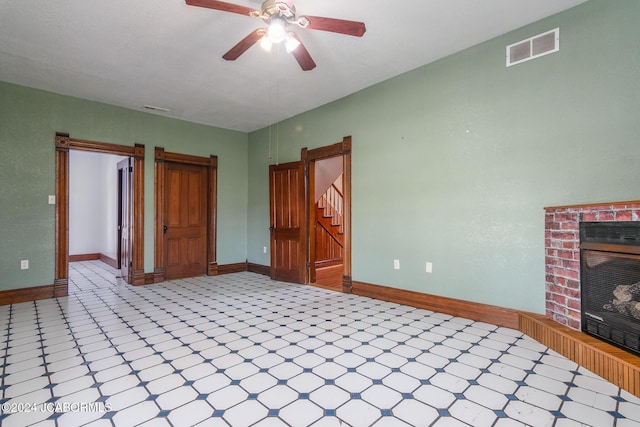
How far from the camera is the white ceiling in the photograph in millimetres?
2670

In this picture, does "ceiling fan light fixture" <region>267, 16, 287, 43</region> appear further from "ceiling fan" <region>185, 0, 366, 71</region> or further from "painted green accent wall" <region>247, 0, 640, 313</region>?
"painted green accent wall" <region>247, 0, 640, 313</region>

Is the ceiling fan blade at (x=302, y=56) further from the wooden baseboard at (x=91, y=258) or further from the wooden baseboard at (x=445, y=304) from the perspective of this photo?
the wooden baseboard at (x=91, y=258)

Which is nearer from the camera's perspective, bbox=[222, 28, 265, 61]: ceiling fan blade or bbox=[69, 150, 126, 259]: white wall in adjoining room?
bbox=[222, 28, 265, 61]: ceiling fan blade

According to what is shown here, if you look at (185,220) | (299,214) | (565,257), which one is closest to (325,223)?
(299,214)

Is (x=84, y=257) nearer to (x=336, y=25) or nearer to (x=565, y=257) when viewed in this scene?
(x=336, y=25)

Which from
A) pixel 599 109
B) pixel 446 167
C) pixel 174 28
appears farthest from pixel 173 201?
pixel 599 109

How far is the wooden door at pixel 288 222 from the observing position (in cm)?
526

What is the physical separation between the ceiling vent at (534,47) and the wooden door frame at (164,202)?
508 centimetres

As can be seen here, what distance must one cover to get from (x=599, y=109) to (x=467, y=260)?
176 cm

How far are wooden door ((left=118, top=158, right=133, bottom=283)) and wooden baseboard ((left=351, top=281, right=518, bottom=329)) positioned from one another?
405cm

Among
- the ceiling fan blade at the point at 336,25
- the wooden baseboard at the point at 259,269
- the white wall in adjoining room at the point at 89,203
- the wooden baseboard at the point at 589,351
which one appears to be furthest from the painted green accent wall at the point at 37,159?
the wooden baseboard at the point at 589,351

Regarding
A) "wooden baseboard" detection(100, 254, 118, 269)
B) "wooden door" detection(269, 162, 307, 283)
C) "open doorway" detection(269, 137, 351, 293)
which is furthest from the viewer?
"wooden baseboard" detection(100, 254, 118, 269)

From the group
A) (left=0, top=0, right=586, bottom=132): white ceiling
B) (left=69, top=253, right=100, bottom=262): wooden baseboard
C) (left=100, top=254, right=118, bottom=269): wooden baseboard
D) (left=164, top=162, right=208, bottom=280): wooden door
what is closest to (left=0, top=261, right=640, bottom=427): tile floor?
(left=164, top=162, right=208, bottom=280): wooden door

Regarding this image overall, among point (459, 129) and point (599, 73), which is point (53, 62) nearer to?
point (459, 129)
